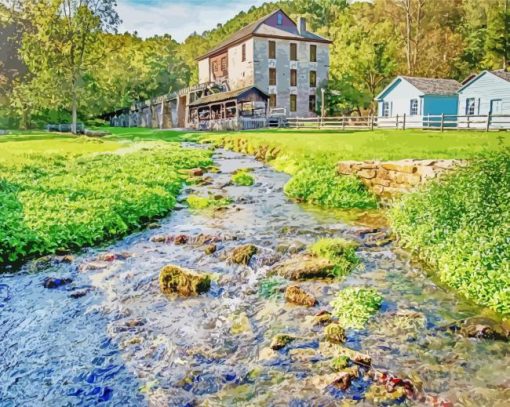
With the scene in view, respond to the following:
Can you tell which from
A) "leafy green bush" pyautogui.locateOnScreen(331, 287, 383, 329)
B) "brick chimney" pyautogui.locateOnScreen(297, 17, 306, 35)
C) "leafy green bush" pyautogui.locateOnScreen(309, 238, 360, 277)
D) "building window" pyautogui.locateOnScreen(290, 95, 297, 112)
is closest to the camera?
"leafy green bush" pyautogui.locateOnScreen(331, 287, 383, 329)

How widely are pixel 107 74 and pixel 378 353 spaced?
66.0 m

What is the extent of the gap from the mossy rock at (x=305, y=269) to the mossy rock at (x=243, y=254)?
24.0 inches

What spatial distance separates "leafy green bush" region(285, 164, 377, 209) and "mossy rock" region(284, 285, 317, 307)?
19.6 feet

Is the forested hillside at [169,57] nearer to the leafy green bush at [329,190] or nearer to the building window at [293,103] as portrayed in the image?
the building window at [293,103]

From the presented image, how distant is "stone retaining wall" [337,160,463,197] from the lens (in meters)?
11.0

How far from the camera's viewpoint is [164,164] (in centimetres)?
1916

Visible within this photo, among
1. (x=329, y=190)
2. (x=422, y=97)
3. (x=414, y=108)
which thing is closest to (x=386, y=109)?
(x=414, y=108)

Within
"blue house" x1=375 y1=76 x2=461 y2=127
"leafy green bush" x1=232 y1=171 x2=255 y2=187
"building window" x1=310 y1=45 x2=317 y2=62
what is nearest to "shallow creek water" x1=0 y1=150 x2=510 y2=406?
"leafy green bush" x1=232 y1=171 x2=255 y2=187

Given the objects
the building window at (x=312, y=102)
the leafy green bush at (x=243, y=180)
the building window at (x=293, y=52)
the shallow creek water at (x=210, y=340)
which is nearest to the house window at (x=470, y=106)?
the building window at (x=312, y=102)

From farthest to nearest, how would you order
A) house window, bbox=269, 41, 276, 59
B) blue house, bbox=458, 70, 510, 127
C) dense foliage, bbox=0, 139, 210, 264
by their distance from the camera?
house window, bbox=269, 41, 276, 59 < blue house, bbox=458, 70, 510, 127 < dense foliage, bbox=0, 139, 210, 264

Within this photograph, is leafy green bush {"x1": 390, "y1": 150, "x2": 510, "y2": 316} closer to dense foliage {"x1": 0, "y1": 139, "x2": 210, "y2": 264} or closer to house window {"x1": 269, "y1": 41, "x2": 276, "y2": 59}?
dense foliage {"x1": 0, "y1": 139, "x2": 210, "y2": 264}

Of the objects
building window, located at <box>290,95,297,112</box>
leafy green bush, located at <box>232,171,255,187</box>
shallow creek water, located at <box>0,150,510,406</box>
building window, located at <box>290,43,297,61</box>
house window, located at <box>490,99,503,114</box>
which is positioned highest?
building window, located at <box>290,43,297,61</box>

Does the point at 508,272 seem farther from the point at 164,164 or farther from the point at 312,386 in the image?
the point at 164,164

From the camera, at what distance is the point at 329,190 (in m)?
13.2
